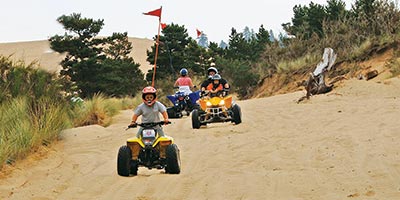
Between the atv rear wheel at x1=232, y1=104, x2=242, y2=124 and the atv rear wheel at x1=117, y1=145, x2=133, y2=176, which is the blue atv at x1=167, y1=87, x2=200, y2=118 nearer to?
the atv rear wheel at x1=232, y1=104, x2=242, y2=124

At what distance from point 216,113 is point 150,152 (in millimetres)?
5172

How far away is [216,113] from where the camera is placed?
1260 centimetres

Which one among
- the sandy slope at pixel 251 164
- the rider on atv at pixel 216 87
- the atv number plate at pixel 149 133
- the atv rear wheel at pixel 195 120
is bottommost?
the sandy slope at pixel 251 164

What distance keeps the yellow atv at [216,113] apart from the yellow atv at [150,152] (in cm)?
487

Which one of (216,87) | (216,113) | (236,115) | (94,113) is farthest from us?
(94,113)

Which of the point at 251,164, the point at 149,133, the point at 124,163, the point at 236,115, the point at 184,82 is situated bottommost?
the point at 251,164

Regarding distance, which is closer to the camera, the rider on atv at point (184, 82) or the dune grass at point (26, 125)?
the dune grass at point (26, 125)

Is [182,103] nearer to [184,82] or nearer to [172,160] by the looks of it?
[184,82]

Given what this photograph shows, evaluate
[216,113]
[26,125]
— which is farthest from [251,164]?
[216,113]

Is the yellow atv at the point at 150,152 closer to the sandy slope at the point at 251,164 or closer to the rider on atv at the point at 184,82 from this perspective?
the sandy slope at the point at 251,164

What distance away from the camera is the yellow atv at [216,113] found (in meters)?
12.5

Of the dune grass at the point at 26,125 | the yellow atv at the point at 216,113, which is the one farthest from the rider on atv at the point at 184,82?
the dune grass at the point at 26,125

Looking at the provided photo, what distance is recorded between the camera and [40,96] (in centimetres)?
1120

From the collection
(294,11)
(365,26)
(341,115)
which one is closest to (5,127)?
(341,115)
